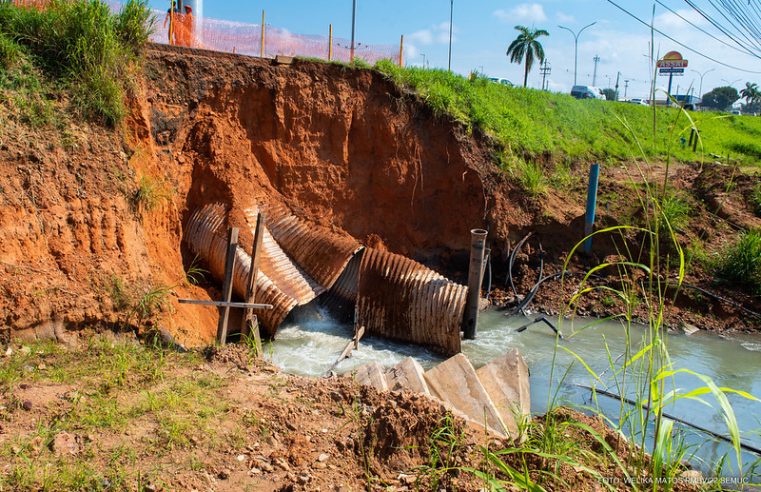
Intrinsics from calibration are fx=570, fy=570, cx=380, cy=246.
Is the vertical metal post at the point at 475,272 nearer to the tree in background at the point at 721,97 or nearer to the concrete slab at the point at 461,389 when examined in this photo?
the concrete slab at the point at 461,389

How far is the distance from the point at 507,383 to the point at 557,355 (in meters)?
3.34

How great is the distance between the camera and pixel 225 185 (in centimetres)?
996

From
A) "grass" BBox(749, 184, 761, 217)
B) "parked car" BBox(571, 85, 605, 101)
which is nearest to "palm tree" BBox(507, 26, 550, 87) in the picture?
"parked car" BBox(571, 85, 605, 101)

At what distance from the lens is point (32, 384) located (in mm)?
4773

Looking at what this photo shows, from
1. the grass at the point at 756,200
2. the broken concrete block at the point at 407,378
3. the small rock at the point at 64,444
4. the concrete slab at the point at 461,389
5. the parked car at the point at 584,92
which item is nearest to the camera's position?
the small rock at the point at 64,444

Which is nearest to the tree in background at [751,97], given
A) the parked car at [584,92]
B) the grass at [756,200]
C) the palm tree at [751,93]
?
the palm tree at [751,93]

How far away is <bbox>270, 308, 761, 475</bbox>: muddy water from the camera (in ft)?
25.3

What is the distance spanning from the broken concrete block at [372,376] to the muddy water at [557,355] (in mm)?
2256

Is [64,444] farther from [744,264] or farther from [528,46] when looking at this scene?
[528,46]

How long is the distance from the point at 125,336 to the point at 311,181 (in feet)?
19.2

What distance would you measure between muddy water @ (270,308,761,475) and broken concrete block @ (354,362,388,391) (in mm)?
2256

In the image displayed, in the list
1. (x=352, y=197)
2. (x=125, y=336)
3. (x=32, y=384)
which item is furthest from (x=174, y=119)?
(x=32, y=384)

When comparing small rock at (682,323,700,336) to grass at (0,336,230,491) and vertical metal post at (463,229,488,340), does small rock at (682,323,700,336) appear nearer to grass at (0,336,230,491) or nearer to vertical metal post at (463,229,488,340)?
A: vertical metal post at (463,229,488,340)

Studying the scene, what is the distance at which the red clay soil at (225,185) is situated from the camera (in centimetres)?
655
